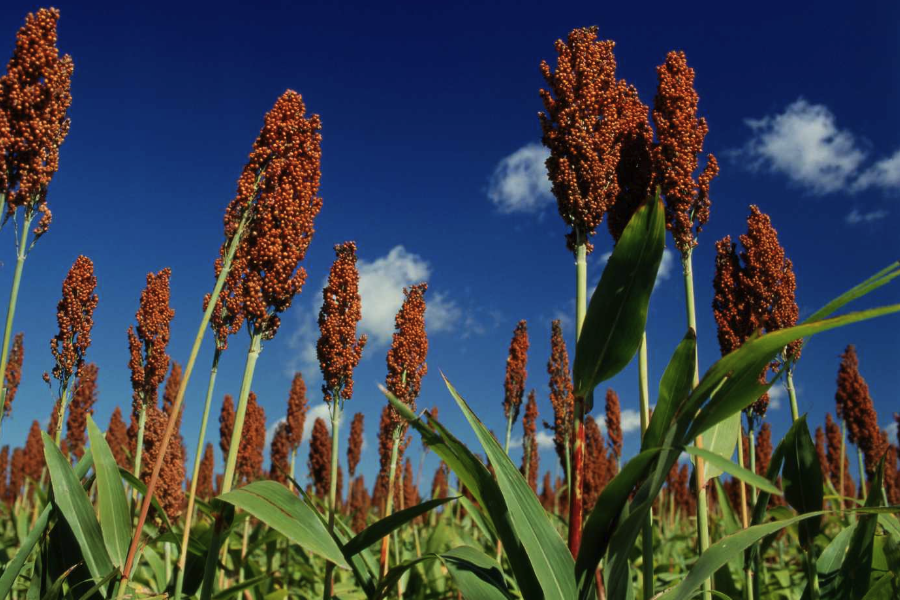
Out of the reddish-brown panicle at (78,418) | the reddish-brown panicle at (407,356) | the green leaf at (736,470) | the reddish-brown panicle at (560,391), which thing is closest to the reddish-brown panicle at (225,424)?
the reddish-brown panicle at (78,418)

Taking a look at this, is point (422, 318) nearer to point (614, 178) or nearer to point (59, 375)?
point (614, 178)

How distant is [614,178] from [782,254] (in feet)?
8.47

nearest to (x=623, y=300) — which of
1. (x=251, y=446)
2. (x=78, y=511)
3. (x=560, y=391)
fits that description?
(x=78, y=511)

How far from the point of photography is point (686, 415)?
4.86 feet

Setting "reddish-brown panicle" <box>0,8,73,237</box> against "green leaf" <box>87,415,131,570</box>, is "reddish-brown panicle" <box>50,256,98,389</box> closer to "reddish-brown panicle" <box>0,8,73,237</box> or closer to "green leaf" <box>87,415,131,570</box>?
"reddish-brown panicle" <box>0,8,73,237</box>

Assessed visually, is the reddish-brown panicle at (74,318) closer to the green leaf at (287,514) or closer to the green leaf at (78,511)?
the green leaf at (78,511)

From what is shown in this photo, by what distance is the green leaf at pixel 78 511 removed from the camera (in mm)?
2599

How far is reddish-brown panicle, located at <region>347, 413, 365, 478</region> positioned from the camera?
14672 mm

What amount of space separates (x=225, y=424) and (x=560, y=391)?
7944mm

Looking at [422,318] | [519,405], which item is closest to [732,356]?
[422,318]

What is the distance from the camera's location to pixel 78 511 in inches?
104

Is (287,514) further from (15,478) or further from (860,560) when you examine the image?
(15,478)

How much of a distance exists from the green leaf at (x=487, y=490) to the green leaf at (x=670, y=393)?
481 millimetres

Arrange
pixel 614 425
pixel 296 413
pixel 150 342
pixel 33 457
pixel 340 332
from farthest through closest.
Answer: pixel 33 457, pixel 614 425, pixel 296 413, pixel 150 342, pixel 340 332
